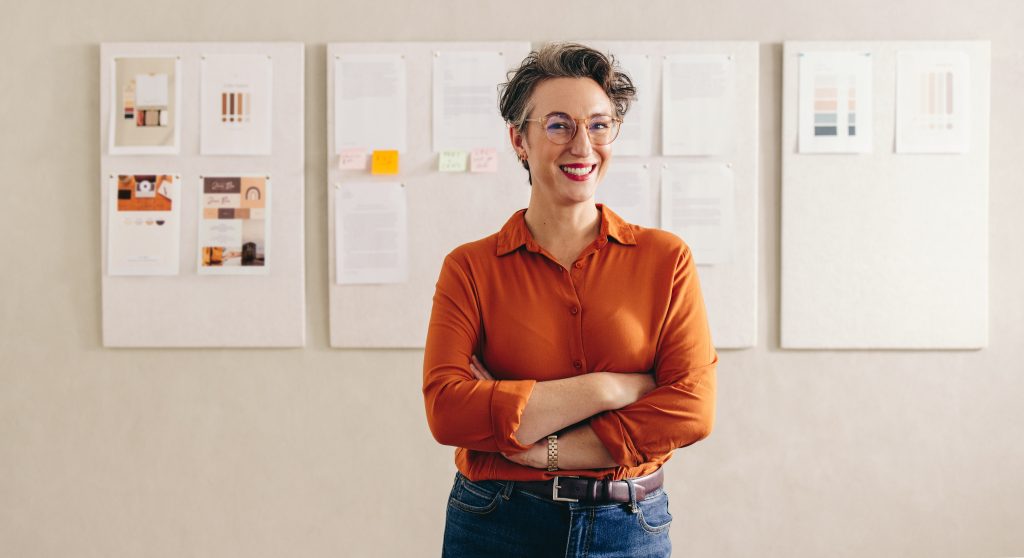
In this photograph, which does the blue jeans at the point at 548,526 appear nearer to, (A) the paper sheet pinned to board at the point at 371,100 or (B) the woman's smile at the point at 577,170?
(B) the woman's smile at the point at 577,170

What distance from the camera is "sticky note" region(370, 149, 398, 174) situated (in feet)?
8.35

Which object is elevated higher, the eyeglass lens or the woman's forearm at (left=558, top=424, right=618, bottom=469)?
the eyeglass lens

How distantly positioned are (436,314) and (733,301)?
141 centimetres

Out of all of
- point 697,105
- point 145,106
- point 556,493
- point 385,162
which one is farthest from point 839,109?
point 145,106

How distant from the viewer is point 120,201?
2.59 m

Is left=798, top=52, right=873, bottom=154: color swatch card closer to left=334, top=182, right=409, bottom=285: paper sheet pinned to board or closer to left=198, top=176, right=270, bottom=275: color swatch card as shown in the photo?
left=334, top=182, right=409, bottom=285: paper sheet pinned to board

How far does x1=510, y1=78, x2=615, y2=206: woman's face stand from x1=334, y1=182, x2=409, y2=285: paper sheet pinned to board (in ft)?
4.01

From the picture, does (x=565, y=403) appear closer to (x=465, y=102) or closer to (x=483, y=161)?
(x=483, y=161)

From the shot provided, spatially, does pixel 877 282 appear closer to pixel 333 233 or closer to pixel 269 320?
pixel 333 233

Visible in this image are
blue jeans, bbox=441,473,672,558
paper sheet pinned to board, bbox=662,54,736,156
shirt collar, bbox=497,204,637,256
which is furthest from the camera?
paper sheet pinned to board, bbox=662,54,736,156

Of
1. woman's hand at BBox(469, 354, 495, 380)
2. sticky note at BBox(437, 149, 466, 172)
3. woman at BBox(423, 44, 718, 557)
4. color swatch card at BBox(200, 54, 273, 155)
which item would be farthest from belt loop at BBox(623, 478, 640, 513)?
color swatch card at BBox(200, 54, 273, 155)

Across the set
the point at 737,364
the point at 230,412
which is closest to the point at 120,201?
the point at 230,412

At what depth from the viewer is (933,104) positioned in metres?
2.54

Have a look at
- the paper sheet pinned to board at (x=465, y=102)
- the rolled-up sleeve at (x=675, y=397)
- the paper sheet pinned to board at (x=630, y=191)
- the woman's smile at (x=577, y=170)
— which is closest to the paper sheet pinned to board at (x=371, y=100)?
the paper sheet pinned to board at (x=465, y=102)
